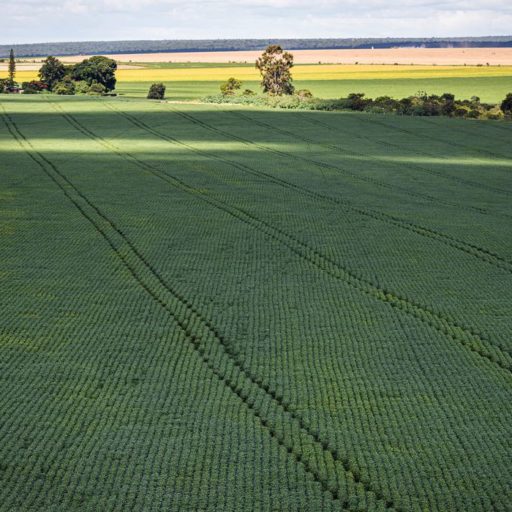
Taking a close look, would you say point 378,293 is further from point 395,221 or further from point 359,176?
point 359,176

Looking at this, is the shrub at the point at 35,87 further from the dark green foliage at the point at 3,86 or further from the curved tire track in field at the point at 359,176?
the curved tire track in field at the point at 359,176

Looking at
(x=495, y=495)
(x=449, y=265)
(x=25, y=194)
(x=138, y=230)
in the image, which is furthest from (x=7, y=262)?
(x=495, y=495)

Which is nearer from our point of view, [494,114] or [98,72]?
[494,114]

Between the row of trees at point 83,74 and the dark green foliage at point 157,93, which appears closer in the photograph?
the dark green foliage at point 157,93

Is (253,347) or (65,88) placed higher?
(253,347)

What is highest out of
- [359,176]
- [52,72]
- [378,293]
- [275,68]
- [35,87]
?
[378,293]

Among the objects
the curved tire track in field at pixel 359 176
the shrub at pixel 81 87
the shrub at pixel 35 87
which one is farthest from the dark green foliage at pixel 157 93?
the curved tire track in field at pixel 359 176

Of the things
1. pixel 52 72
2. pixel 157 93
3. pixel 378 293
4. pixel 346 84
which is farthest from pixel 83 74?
pixel 378 293

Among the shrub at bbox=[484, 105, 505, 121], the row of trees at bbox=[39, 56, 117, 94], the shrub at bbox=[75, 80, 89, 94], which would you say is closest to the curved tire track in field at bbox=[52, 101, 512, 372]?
the shrub at bbox=[484, 105, 505, 121]
